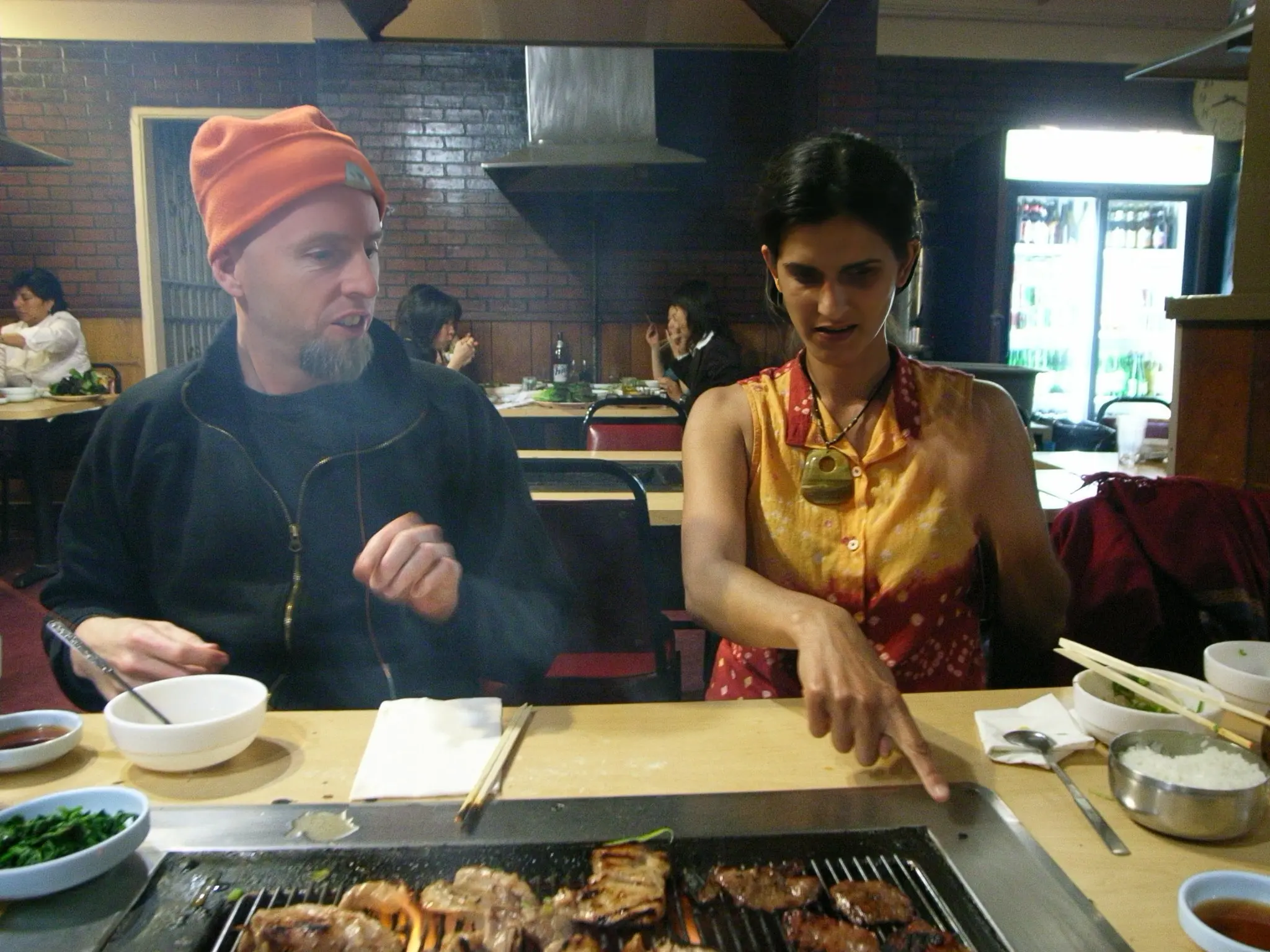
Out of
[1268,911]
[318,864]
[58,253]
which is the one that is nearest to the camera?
[1268,911]

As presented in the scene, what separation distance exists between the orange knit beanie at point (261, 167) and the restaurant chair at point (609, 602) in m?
0.84

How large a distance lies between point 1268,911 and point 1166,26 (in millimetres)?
7817

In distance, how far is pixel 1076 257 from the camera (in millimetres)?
6605

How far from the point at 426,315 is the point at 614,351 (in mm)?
1962

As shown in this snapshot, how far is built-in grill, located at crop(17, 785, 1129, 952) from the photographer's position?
83 centimetres

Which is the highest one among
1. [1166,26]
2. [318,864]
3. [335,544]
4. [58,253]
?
[1166,26]

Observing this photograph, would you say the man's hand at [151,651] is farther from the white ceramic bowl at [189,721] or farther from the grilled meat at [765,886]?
the grilled meat at [765,886]

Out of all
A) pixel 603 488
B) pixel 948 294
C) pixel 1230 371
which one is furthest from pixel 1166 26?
pixel 603 488

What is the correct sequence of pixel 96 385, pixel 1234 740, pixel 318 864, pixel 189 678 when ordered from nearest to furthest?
1. pixel 318 864
2. pixel 1234 740
3. pixel 189 678
4. pixel 96 385

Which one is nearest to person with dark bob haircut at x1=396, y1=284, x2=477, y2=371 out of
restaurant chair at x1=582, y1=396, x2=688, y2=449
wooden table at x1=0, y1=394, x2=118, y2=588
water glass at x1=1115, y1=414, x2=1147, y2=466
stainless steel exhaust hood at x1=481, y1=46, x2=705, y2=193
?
stainless steel exhaust hood at x1=481, y1=46, x2=705, y2=193

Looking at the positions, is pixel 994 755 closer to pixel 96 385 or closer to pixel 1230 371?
pixel 1230 371

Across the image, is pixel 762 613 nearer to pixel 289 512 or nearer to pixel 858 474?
pixel 858 474

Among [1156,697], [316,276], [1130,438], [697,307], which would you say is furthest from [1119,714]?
[697,307]

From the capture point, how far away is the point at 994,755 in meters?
1.10
